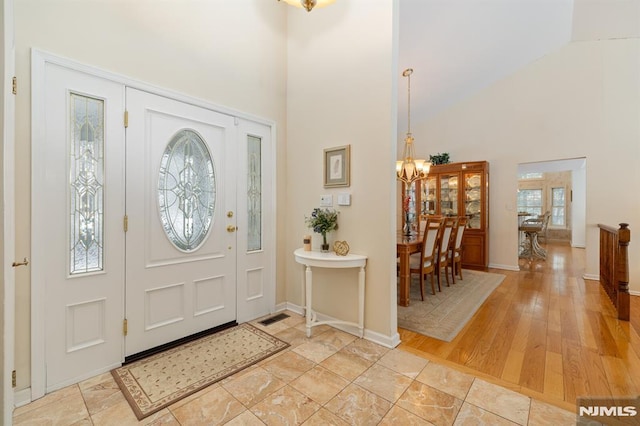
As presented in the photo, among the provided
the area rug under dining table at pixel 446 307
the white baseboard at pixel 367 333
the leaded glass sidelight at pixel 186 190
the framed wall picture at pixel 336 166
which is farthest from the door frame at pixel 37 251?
the area rug under dining table at pixel 446 307

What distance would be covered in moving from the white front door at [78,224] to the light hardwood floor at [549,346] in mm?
2374

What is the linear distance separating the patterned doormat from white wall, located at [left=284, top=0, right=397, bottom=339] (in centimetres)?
81

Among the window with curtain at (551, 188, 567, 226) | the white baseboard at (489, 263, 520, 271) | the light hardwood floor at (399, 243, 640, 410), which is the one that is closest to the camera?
the light hardwood floor at (399, 243, 640, 410)

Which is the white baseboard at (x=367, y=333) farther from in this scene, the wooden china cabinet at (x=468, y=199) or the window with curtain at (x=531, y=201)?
the window with curtain at (x=531, y=201)

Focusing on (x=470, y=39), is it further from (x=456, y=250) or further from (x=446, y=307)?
(x=446, y=307)

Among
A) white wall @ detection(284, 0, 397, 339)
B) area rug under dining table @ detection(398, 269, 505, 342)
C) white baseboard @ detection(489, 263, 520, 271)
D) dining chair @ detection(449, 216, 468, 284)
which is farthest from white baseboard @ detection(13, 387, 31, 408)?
white baseboard @ detection(489, 263, 520, 271)

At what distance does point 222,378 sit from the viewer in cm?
186

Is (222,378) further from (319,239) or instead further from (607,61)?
(607,61)

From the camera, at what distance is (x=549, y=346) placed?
7.47 feet

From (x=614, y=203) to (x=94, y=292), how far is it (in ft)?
21.5

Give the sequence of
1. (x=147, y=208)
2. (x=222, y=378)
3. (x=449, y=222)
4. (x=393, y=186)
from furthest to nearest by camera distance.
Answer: (x=449, y=222) < (x=393, y=186) < (x=147, y=208) < (x=222, y=378)

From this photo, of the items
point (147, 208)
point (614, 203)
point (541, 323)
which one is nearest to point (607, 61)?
point (614, 203)

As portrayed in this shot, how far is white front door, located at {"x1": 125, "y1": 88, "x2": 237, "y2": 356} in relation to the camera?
2.09 meters

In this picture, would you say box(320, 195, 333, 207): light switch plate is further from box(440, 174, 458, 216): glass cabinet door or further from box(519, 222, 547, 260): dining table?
box(519, 222, 547, 260): dining table
